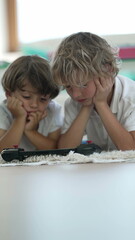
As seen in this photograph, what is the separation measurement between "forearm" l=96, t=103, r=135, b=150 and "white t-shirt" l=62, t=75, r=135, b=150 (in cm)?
4

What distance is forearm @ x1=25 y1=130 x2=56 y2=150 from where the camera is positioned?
3.69 feet

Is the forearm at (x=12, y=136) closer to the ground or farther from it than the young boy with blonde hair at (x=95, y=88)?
closer to the ground

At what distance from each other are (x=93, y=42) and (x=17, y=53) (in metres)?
1.18

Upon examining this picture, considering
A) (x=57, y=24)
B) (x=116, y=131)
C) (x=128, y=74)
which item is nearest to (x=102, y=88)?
(x=116, y=131)

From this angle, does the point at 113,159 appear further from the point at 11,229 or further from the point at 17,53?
the point at 17,53

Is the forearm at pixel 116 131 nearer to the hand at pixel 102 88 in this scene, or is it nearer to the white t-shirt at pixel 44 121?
the hand at pixel 102 88

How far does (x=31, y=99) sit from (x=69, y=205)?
758 mm

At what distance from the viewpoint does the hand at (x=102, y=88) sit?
1.02 m

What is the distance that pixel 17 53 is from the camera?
7.04ft

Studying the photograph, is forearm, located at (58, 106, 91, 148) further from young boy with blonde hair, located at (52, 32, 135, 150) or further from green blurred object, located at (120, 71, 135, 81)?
green blurred object, located at (120, 71, 135, 81)

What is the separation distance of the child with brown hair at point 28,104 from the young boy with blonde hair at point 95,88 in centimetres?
8

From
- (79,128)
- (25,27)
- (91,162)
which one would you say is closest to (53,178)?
(91,162)

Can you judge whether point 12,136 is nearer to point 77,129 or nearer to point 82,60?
point 77,129

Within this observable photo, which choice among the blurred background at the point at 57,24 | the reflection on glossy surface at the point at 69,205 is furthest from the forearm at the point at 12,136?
the blurred background at the point at 57,24
